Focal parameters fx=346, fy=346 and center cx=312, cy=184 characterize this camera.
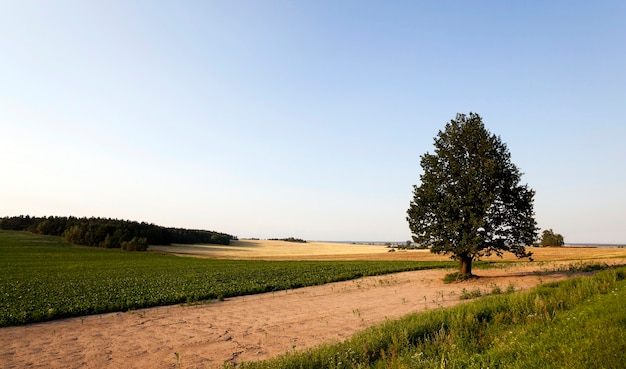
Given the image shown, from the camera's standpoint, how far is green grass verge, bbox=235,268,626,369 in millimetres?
7117

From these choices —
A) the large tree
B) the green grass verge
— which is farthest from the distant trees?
the green grass verge

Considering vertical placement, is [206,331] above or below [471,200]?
below

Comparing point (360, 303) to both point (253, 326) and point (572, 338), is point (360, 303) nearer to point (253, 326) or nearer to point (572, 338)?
A: point (253, 326)

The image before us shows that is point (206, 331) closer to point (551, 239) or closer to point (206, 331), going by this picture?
point (206, 331)

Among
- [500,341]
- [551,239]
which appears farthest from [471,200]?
[551,239]

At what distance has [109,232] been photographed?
10038 cm

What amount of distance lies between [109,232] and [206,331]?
100 meters

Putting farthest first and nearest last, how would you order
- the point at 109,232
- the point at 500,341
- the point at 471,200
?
1. the point at 109,232
2. the point at 471,200
3. the point at 500,341

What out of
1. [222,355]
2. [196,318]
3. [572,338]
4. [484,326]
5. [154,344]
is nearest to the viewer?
[572,338]

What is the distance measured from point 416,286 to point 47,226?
127 m

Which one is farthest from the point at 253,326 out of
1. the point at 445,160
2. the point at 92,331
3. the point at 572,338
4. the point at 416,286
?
the point at 445,160

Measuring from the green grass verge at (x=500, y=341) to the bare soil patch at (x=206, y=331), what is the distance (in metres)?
3.36

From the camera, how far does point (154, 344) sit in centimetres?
1412

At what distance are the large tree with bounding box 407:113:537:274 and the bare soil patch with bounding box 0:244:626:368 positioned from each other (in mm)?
3889
